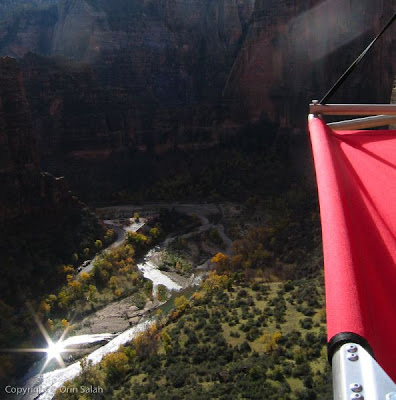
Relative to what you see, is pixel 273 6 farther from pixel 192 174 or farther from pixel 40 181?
pixel 40 181

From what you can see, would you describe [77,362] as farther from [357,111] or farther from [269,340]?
[357,111]

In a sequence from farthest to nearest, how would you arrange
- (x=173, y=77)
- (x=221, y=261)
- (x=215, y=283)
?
(x=173, y=77), (x=221, y=261), (x=215, y=283)

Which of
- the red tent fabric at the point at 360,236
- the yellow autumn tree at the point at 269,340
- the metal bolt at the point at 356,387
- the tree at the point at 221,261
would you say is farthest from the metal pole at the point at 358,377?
the tree at the point at 221,261

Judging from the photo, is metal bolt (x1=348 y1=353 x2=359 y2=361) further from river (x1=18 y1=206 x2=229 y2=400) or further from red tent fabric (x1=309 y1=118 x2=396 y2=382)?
river (x1=18 y1=206 x2=229 y2=400)

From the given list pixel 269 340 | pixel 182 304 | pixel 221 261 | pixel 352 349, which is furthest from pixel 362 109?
pixel 221 261

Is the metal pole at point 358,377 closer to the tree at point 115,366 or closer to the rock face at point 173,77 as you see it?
the tree at point 115,366

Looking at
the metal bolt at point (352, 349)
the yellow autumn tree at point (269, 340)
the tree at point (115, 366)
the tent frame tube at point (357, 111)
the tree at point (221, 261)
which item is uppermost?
the tent frame tube at point (357, 111)

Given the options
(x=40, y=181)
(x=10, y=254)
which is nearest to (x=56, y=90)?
(x=40, y=181)
